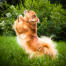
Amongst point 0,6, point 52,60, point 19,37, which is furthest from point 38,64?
point 0,6

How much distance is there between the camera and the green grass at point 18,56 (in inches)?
153

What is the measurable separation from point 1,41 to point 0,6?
53cm

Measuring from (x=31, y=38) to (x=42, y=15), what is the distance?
1.28ft

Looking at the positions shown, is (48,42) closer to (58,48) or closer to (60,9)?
(58,48)

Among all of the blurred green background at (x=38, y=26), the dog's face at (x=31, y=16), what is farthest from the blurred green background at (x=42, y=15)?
the dog's face at (x=31, y=16)

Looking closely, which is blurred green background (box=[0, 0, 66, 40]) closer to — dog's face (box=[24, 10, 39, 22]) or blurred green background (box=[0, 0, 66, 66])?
blurred green background (box=[0, 0, 66, 66])

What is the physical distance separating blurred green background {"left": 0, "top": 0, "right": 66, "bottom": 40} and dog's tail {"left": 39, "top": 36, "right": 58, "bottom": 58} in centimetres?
8

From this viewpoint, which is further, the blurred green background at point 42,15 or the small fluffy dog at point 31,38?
the blurred green background at point 42,15

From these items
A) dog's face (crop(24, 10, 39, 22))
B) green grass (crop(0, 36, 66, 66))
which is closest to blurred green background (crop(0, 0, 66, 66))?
green grass (crop(0, 36, 66, 66))

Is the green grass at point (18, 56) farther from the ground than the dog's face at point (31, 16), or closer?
closer

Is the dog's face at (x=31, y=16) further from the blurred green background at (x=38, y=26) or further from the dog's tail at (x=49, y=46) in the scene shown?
the dog's tail at (x=49, y=46)

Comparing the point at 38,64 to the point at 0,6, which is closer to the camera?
the point at 38,64

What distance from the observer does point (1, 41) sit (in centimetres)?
412

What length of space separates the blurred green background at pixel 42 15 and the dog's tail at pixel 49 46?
0.08 meters
